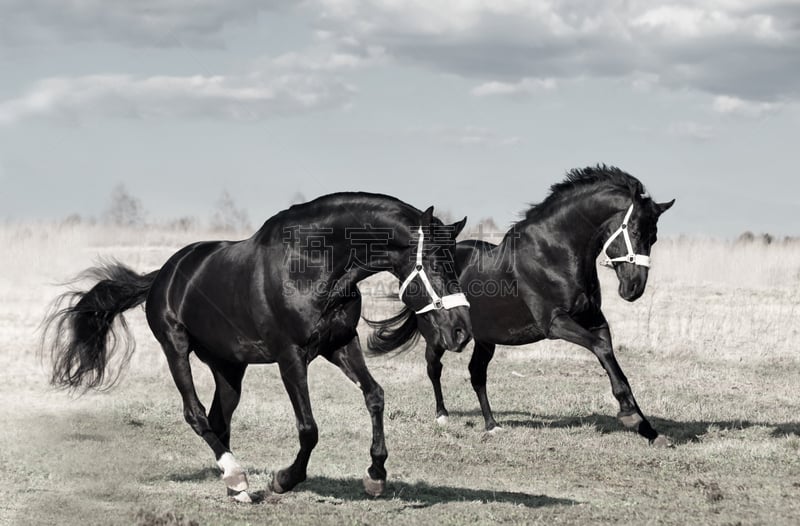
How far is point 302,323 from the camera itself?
5.75 metres

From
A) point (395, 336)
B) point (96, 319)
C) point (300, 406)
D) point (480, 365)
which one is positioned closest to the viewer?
point (300, 406)

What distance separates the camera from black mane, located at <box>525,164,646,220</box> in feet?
27.9

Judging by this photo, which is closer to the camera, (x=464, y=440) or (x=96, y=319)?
(x=96, y=319)

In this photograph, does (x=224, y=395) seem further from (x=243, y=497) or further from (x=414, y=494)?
(x=414, y=494)

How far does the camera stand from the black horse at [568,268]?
318 inches

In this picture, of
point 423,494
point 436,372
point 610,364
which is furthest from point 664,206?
point 423,494

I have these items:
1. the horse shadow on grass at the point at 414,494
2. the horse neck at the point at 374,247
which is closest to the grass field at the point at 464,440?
the horse shadow on grass at the point at 414,494

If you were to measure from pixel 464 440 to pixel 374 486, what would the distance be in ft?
9.24

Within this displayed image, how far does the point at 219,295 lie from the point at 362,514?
1884 millimetres

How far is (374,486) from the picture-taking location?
19.6ft

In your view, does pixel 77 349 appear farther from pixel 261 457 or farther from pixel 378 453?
pixel 378 453

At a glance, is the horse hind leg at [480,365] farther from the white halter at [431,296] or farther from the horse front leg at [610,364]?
the white halter at [431,296]

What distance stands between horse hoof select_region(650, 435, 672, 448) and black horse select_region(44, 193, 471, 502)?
10.5 feet

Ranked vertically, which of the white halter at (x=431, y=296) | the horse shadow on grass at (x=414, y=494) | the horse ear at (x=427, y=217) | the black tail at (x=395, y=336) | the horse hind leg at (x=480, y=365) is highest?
the horse ear at (x=427, y=217)
